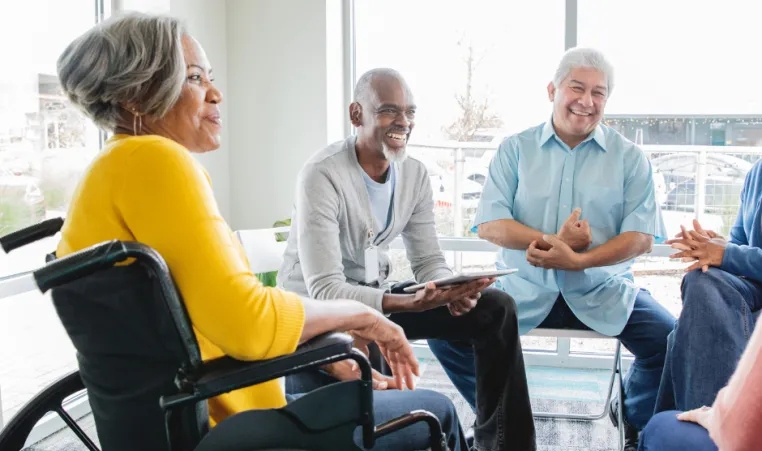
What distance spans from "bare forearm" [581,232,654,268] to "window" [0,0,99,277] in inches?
85.2

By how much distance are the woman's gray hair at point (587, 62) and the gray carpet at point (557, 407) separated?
4.53 feet

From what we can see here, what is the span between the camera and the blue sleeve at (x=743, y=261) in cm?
231

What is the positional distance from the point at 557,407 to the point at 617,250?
927 millimetres

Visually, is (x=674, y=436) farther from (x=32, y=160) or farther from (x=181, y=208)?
(x=32, y=160)

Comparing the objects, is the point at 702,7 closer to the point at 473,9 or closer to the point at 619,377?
the point at 473,9

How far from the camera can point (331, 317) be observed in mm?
1329

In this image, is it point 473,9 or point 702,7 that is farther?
point 473,9

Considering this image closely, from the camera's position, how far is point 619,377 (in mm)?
2561

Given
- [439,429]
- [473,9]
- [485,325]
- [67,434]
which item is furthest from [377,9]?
[439,429]

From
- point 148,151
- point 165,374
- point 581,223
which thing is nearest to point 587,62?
point 581,223

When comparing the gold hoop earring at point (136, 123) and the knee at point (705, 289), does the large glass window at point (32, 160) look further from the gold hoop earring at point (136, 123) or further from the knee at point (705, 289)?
the knee at point (705, 289)

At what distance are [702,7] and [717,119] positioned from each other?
0.56m

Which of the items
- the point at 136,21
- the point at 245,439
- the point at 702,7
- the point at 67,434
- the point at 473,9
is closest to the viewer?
the point at 245,439

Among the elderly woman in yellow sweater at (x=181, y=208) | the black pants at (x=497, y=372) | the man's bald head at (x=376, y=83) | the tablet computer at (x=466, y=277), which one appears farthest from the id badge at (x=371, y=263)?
the elderly woman in yellow sweater at (x=181, y=208)
